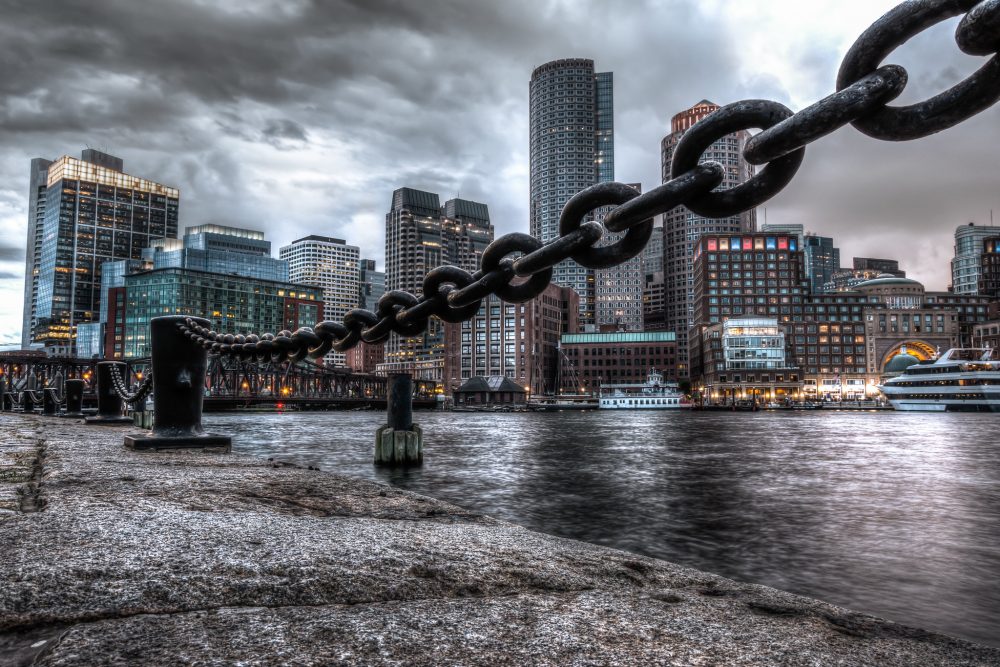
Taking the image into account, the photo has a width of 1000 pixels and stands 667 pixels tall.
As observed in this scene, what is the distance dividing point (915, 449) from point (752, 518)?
2846 cm

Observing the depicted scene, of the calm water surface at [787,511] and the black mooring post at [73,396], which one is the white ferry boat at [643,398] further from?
the black mooring post at [73,396]

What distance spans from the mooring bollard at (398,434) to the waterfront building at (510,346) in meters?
142

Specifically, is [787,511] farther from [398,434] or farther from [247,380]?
[247,380]

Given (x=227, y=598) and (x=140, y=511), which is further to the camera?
(x=140, y=511)

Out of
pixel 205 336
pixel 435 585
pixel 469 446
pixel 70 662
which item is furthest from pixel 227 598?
pixel 469 446

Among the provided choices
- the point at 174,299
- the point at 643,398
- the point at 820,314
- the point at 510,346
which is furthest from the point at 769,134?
the point at 820,314

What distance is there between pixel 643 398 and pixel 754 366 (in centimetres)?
3144

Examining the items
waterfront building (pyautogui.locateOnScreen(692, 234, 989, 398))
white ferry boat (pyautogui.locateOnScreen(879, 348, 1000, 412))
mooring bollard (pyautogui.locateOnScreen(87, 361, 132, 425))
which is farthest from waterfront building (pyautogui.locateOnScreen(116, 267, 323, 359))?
mooring bollard (pyautogui.locateOnScreen(87, 361, 132, 425))

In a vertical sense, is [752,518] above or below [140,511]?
below

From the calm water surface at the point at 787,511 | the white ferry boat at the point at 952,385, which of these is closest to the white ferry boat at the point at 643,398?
the white ferry boat at the point at 952,385

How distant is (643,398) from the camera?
142625 mm

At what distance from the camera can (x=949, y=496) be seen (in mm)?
17172

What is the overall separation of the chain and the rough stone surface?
62.5 inches

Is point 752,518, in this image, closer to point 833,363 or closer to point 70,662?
point 70,662
